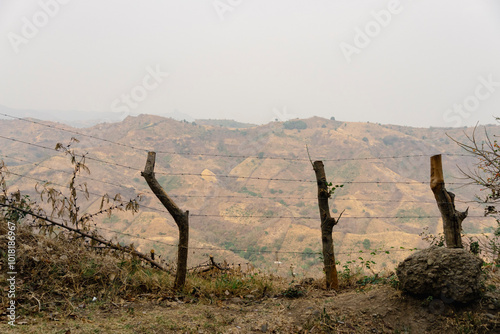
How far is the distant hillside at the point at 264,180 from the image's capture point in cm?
→ 5441

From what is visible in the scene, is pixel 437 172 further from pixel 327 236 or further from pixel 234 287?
pixel 234 287

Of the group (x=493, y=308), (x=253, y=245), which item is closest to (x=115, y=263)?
(x=493, y=308)

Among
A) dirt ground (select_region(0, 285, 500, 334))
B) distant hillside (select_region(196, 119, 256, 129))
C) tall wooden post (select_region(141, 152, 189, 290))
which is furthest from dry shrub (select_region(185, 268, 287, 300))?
distant hillside (select_region(196, 119, 256, 129))

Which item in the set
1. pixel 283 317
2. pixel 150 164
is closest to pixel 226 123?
pixel 150 164

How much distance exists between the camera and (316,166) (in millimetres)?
6000

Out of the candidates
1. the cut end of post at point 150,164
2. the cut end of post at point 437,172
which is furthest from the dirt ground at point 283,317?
the cut end of post at point 150,164

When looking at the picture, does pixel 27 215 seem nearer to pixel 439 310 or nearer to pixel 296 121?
pixel 439 310

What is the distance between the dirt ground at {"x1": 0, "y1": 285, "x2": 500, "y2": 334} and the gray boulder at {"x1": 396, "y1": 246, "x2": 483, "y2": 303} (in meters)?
0.15

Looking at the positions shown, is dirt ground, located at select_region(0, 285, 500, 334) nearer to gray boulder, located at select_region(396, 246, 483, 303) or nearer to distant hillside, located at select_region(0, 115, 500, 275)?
gray boulder, located at select_region(396, 246, 483, 303)

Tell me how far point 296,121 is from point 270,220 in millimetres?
66719

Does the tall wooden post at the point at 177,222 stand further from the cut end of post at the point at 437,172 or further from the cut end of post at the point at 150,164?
the cut end of post at the point at 437,172

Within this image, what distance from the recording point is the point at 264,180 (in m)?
99.8

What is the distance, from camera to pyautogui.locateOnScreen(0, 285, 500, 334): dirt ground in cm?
407

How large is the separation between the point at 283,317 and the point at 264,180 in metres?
95.2
